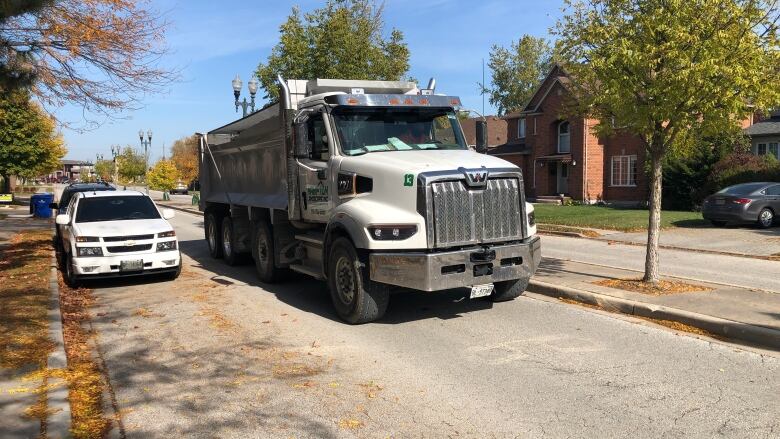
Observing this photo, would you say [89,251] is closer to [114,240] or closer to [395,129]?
[114,240]

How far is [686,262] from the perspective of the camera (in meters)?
12.6

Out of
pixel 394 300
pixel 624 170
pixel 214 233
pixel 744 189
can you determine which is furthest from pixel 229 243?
pixel 624 170

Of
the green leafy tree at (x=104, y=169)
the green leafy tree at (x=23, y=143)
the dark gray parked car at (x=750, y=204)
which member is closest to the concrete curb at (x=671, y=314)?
the dark gray parked car at (x=750, y=204)

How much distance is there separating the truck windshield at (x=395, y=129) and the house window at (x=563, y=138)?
29.3 m

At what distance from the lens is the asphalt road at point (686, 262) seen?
1038cm

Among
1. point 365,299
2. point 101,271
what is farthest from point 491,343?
point 101,271

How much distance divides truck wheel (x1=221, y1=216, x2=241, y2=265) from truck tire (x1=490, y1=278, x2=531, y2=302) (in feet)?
19.5

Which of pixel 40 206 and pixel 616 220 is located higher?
pixel 40 206

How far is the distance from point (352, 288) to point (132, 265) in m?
4.65

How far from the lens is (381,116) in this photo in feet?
26.7

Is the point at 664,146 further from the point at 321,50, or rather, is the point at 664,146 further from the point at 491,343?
the point at 321,50

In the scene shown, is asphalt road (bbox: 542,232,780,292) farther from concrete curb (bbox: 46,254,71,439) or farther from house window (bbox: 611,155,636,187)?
house window (bbox: 611,155,636,187)

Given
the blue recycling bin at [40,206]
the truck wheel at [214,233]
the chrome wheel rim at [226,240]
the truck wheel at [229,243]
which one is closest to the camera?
the truck wheel at [229,243]

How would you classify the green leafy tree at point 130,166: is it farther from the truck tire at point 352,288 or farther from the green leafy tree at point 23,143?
the truck tire at point 352,288
